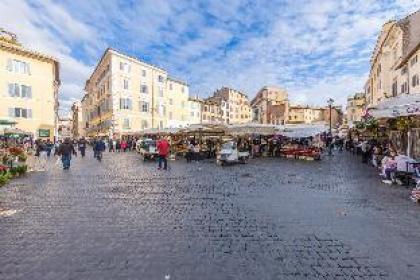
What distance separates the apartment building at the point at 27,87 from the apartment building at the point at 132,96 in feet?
38.0

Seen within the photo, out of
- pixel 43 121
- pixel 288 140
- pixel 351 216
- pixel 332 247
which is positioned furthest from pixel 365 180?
pixel 43 121

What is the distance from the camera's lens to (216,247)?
22.2 feet

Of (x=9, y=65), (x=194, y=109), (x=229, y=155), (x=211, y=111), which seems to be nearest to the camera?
(x=229, y=155)

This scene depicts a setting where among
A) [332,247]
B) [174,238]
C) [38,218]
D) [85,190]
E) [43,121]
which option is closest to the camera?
[332,247]

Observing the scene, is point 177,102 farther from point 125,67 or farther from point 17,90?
point 17,90

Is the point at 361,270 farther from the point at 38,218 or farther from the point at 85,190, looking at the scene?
the point at 85,190

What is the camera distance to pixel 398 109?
13.0 m

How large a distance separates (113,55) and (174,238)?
59.5 metres

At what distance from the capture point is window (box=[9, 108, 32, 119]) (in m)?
47.1

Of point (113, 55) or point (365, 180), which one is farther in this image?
point (113, 55)

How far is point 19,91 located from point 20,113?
105 inches

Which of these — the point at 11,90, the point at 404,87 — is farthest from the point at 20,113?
the point at 404,87

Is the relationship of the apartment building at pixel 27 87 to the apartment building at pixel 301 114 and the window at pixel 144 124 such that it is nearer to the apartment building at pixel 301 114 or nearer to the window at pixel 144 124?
the window at pixel 144 124

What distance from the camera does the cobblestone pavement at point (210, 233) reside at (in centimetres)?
568
